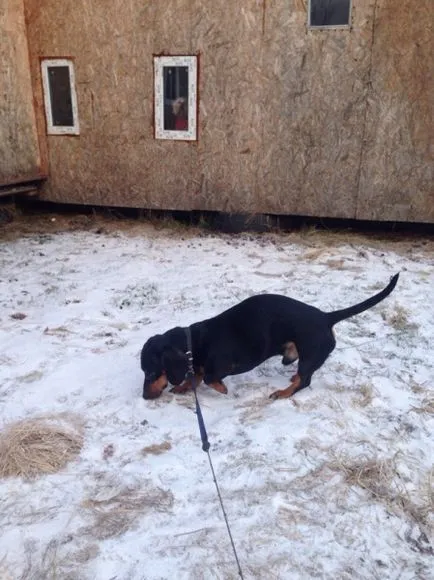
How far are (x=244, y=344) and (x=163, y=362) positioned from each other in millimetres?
497

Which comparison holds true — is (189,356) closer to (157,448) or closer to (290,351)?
(157,448)

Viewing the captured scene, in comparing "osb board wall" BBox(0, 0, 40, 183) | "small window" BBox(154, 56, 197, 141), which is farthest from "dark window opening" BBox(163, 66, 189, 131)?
"osb board wall" BBox(0, 0, 40, 183)

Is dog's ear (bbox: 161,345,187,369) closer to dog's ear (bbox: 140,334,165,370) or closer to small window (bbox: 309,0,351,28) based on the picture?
dog's ear (bbox: 140,334,165,370)

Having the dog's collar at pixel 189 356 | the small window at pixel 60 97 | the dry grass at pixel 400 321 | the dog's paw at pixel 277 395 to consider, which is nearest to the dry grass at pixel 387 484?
the dog's paw at pixel 277 395

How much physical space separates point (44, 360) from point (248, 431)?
1.65 meters

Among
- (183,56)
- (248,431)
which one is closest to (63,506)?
(248,431)

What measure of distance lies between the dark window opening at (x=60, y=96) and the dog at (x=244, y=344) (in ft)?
17.6

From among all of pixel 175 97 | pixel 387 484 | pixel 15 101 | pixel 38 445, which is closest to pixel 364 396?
pixel 387 484

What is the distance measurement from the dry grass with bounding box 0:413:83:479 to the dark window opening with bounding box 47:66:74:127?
556cm

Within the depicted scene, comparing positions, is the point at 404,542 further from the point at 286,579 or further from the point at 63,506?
the point at 63,506

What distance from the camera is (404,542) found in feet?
6.48

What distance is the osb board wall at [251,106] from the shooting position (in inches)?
233

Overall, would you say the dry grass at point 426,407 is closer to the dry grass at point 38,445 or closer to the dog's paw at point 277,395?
the dog's paw at point 277,395

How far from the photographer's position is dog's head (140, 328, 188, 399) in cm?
284
